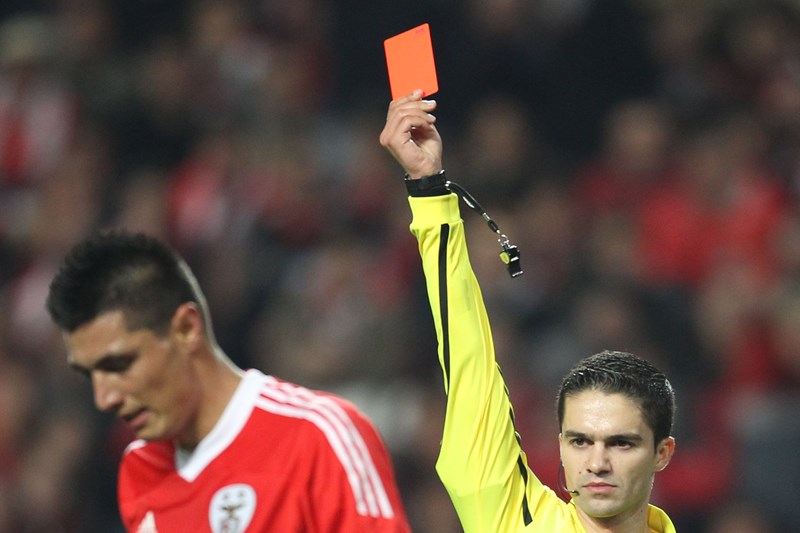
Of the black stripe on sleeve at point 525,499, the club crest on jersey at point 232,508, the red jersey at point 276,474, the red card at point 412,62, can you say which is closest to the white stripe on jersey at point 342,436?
the red jersey at point 276,474

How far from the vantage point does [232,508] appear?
3.50 meters

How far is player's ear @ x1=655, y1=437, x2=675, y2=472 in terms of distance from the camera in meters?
3.17

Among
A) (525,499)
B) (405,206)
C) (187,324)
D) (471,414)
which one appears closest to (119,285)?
(187,324)

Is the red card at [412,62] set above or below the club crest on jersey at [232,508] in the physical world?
above

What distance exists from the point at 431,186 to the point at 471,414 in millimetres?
508

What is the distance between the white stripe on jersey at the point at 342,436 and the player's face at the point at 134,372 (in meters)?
0.21

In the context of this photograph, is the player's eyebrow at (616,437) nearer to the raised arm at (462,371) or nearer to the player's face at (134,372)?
the raised arm at (462,371)

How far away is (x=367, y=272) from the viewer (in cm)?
762

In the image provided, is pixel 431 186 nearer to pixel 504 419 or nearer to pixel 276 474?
pixel 504 419

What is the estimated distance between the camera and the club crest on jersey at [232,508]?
3.47 metres

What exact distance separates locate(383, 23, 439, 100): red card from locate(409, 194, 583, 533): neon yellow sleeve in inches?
10.2

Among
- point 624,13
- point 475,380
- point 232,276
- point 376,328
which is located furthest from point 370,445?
point 624,13

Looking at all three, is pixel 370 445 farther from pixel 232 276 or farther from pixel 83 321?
pixel 232 276

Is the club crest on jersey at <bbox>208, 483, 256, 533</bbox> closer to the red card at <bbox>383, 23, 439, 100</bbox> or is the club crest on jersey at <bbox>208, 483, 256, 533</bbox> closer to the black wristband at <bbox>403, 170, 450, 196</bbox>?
the black wristband at <bbox>403, 170, 450, 196</bbox>
